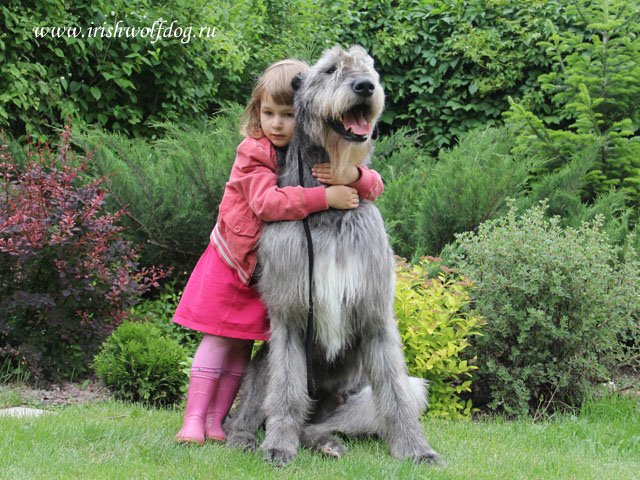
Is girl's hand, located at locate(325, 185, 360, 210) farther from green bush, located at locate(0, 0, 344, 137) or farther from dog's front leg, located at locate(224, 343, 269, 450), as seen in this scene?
green bush, located at locate(0, 0, 344, 137)

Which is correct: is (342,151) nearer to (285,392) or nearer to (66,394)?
(285,392)

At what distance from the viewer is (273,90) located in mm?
3271

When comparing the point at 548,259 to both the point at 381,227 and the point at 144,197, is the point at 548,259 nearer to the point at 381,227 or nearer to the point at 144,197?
the point at 381,227

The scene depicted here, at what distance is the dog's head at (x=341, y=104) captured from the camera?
9.30ft

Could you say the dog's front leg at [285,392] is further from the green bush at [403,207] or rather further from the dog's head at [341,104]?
the green bush at [403,207]

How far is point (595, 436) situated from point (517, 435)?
1.50ft

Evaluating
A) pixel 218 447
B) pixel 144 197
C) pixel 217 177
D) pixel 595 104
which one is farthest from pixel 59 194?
pixel 595 104

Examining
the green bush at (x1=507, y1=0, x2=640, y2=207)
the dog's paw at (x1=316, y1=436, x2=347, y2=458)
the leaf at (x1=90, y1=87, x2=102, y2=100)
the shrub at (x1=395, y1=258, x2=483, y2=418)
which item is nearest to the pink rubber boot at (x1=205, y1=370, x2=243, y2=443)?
the dog's paw at (x1=316, y1=436, x2=347, y2=458)

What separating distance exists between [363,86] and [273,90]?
0.64 m

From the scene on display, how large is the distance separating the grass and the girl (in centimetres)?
32

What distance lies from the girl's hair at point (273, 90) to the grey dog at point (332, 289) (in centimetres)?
13

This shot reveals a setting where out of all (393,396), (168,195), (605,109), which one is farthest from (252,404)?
(605,109)

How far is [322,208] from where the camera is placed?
3.05m

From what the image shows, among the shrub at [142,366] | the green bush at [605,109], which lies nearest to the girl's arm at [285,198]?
the shrub at [142,366]
